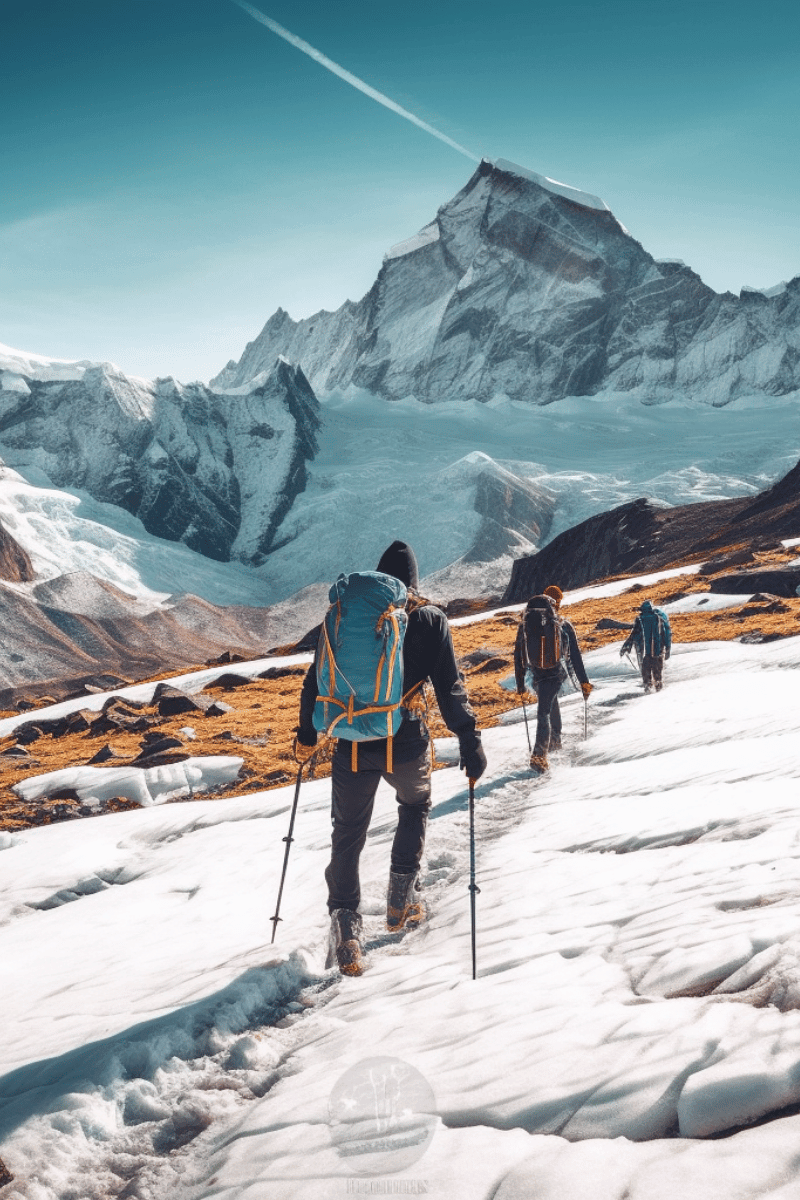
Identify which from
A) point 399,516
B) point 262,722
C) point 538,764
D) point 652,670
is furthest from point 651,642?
point 399,516

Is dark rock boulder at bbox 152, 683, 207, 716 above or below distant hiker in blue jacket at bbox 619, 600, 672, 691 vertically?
below

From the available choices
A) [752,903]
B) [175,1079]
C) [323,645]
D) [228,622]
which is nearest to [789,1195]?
[752,903]

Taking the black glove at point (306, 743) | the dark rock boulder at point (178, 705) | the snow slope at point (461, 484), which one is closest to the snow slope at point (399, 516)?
the snow slope at point (461, 484)

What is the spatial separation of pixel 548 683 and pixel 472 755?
6.14m

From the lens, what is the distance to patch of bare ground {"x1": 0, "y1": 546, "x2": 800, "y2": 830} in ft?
51.4

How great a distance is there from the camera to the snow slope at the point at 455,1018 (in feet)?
10.00

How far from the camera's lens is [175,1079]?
444 cm

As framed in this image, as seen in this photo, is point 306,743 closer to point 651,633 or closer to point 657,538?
point 651,633

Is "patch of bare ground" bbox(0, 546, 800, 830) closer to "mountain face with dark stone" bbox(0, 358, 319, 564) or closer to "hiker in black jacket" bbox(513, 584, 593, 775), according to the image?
"hiker in black jacket" bbox(513, 584, 593, 775)

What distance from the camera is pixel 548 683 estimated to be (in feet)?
39.1

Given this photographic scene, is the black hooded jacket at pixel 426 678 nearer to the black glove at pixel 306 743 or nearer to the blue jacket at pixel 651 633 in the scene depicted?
the black glove at pixel 306 743

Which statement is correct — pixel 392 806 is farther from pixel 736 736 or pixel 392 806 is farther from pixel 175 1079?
pixel 175 1079

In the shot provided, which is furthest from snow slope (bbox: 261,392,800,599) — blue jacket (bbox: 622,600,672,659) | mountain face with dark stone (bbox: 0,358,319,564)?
blue jacket (bbox: 622,600,672,659)

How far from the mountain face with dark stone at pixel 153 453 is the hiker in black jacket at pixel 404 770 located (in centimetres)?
15943
